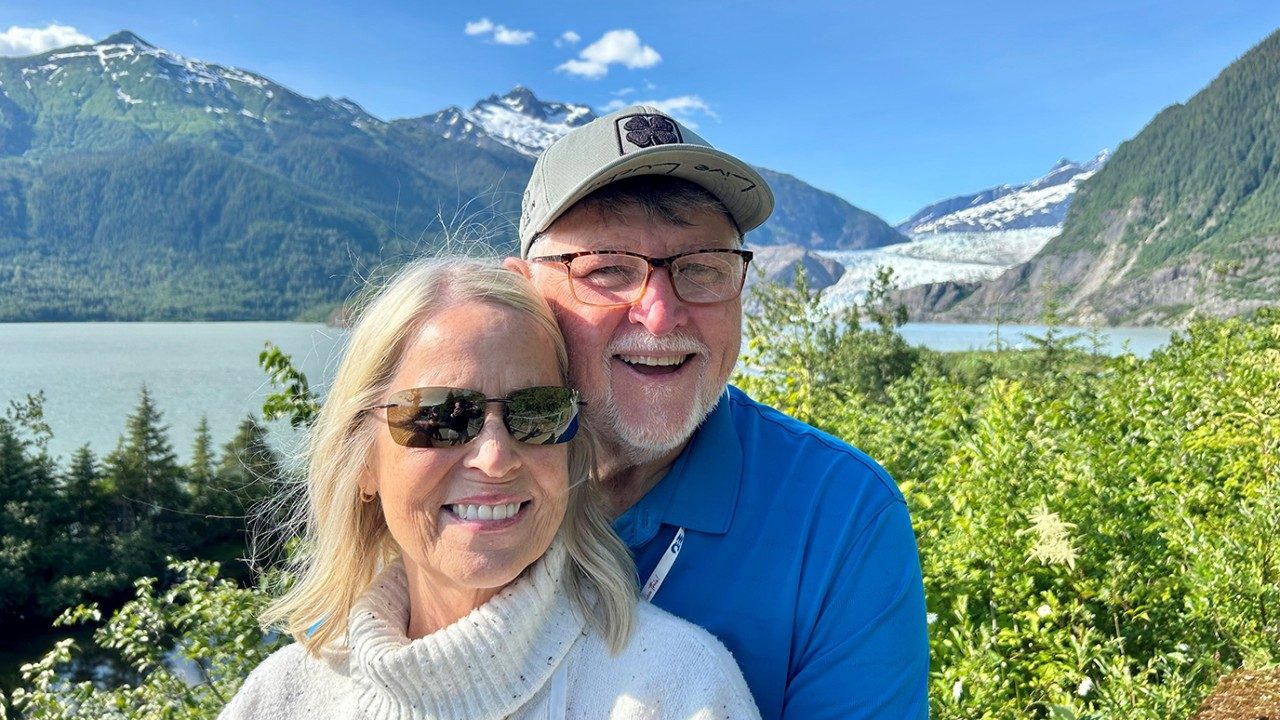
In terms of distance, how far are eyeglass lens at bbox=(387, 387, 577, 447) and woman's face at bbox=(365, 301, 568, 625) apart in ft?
0.05

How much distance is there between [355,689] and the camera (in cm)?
170

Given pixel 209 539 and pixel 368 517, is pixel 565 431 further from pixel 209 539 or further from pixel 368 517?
pixel 209 539

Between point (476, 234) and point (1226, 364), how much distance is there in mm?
7660

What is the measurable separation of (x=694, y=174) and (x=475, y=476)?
846mm

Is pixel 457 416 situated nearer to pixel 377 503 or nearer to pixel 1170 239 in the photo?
pixel 377 503

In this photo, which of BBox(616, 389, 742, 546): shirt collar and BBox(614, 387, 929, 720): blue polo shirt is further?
BBox(616, 389, 742, 546): shirt collar

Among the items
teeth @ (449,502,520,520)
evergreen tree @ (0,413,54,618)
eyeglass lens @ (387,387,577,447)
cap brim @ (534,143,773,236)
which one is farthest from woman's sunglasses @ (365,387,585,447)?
evergreen tree @ (0,413,54,618)

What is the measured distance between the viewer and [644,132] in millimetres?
1938

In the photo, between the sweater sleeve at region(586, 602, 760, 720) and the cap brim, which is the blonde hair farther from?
the cap brim

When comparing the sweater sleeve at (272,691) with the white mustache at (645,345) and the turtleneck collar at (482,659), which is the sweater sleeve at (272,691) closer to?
the turtleneck collar at (482,659)

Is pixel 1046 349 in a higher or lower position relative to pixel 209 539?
higher

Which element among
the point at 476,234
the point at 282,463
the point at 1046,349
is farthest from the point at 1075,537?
the point at 1046,349

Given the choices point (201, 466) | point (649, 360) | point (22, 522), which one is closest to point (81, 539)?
point (22, 522)

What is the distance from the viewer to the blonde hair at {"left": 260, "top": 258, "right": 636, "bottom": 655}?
1.68 metres
